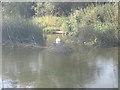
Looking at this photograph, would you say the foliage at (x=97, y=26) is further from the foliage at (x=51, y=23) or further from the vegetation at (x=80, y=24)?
the foliage at (x=51, y=23)

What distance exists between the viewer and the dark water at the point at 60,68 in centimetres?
703

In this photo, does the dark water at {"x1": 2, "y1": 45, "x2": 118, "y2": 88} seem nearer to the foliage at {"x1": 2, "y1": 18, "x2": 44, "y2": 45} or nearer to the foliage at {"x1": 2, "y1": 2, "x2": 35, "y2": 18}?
the foliage at {"x1": 2, "y1": 18, "x2": 44, "y2": 45}

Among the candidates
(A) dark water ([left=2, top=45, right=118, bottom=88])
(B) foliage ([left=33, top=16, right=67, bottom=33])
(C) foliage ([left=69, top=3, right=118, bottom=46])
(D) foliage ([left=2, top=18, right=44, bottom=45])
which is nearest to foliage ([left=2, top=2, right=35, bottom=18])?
(B) foliage ([left=33, top=16, right=67, bottom=33])

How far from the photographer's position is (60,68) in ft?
26.8

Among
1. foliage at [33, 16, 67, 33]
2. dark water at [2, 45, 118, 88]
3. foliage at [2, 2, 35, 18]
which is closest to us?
dark water at [2, 45, 118, 88]

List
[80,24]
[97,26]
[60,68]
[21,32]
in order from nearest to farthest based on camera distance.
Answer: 1. [60,68]
2. [21,32]
3. [80,24]
4. [97,26]

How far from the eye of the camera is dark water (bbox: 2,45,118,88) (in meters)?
7.03

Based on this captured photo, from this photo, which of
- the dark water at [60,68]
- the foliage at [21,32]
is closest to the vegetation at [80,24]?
the foliage at [21,32]

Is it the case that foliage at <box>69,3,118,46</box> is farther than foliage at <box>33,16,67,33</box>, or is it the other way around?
foliage at <box>33,16,67,33</box>

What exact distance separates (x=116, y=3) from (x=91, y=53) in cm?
333

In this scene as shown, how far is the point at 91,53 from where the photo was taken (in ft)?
33.2

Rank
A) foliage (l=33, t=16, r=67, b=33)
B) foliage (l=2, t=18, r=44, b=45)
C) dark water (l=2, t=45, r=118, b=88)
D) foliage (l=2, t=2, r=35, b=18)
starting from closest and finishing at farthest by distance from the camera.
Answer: dark water (l=2, t=45, r=118, b=88)
foliage (l=2, t=18, r=44, b=45)
foliage (l=33, t=16, r=67, b=33)
foliage (l=2, t=2, r=35, b=18)

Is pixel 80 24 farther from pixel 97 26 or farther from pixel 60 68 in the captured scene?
pixel 60 68

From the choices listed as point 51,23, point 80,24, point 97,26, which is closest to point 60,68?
point 80,24
